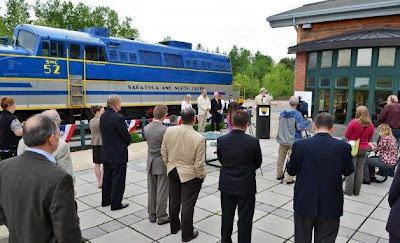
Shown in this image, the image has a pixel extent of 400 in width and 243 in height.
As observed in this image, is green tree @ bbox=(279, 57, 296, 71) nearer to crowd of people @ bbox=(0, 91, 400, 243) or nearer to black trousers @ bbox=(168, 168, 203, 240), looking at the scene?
crowd of people @ bbox=(0, 91, 400, 243)

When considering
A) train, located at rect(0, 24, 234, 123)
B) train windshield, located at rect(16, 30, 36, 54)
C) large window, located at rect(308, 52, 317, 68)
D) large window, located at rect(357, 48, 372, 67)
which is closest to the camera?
train, located at rect(0, 24, 234, 123)

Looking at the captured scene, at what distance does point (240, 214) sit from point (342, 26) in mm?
12104

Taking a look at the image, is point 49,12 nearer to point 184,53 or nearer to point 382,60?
point 184,53

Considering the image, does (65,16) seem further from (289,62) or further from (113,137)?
(289,62)

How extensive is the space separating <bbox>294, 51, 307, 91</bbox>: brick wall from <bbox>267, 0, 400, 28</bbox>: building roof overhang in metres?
1.52

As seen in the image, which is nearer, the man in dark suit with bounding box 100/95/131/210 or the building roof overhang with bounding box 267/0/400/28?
the man in dark suit with bounding box 100/95/131/210

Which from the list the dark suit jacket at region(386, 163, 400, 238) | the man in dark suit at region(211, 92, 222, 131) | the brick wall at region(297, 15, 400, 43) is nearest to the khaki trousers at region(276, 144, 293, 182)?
the dark suit jacket at region(386, 163, 400, 238)

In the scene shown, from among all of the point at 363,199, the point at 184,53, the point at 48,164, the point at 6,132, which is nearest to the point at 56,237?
the point at 48,164

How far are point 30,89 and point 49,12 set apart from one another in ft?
87.7

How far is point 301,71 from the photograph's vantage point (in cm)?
1396

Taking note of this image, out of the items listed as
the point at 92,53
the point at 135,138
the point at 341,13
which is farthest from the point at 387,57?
the point at 92,53

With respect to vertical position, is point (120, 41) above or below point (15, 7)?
below

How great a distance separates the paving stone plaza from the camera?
4.45m

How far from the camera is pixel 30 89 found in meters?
10.9
